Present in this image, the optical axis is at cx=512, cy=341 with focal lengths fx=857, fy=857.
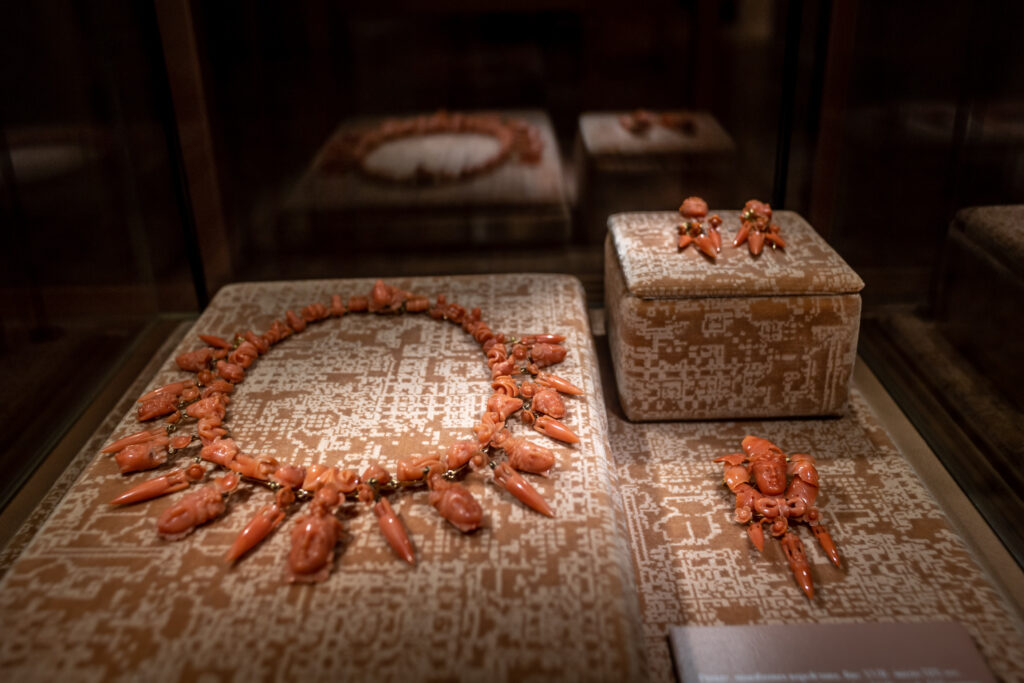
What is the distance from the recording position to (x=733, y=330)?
1.76 metres

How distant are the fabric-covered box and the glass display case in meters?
0.03

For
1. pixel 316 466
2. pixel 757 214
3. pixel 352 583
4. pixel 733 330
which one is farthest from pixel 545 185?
pixel 352 583

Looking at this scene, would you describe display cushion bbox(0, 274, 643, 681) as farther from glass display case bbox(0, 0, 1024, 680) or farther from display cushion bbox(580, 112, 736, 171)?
display cushion bbox(580, 112, 736, 171)

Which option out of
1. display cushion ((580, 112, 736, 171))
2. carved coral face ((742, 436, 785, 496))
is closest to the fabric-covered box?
carved coral face ((742, 436, 785, 496))

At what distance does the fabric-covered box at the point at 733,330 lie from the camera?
174 centimetres

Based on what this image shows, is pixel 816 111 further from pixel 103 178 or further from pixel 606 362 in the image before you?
pixel 103 178

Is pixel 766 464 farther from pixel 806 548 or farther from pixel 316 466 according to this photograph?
pixel 316 466

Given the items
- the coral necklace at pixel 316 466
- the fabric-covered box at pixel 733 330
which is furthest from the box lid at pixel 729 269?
the coral necklace at pixel 316 466

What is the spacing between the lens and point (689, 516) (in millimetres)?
1581

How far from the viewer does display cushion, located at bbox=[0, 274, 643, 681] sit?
1.11 meters

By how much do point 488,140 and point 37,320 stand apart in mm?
1225

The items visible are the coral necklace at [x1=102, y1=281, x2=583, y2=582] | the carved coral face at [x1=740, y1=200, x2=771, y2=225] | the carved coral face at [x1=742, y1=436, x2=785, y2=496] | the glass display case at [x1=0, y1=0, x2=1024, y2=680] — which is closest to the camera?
the coral necklace at [x1=102, y1=281, x2=583, y2=582]

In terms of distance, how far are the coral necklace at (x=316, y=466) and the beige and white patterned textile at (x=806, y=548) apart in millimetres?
239

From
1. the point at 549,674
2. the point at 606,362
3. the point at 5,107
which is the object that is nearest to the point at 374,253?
the point at 606,362
